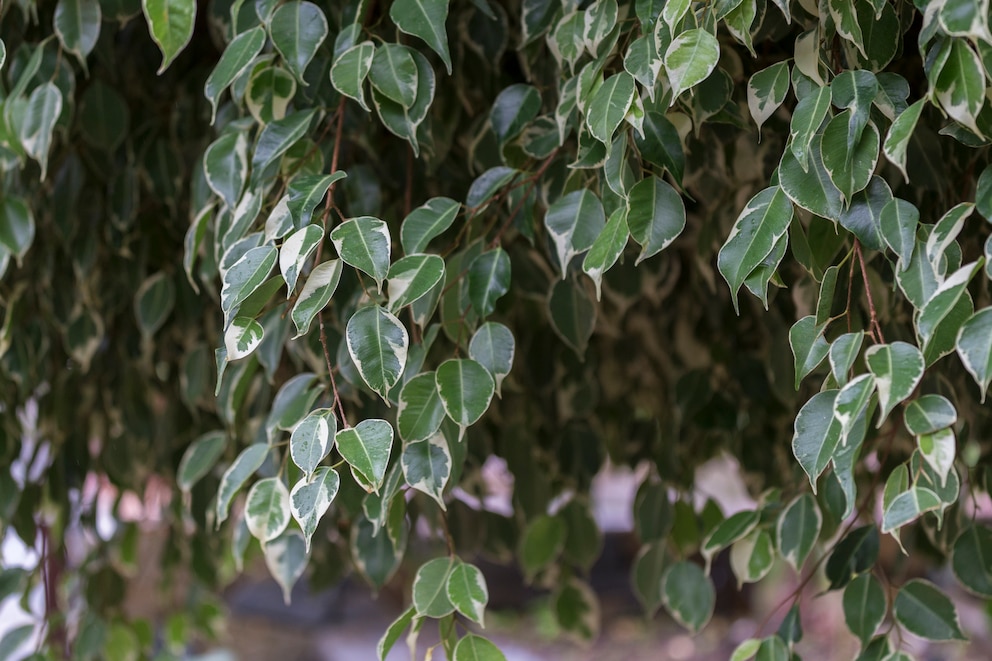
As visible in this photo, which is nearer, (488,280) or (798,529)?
(488,280)

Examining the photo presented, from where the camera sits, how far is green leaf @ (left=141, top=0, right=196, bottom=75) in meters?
0.56

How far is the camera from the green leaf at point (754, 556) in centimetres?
69

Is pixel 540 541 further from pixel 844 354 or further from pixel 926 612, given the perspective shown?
pixel 844 354

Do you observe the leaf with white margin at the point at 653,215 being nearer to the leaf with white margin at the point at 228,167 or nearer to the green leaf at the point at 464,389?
the green leaf at the point at 464,389

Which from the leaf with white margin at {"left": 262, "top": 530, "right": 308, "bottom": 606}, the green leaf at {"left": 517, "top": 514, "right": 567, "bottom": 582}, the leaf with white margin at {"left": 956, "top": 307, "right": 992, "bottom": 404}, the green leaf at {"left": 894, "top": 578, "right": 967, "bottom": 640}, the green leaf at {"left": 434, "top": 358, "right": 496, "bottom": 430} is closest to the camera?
the leaf with white margin at {"left": 956, "top": 307, "right": 992, "bottom": 404}

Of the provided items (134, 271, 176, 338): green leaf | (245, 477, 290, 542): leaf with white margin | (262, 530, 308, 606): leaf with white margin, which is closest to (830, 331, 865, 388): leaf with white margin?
(245, 477, 290, 542): leaf with white margin

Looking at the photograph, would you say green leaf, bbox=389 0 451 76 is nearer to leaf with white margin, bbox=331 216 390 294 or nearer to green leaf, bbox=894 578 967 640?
leaf with white margin, bbox=331 216 390 294

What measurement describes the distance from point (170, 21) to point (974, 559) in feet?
2.27

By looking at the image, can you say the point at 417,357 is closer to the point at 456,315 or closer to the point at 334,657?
the point at 456,315

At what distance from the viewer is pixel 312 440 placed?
19.3 inches

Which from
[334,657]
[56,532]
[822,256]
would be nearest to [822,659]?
[334,657]

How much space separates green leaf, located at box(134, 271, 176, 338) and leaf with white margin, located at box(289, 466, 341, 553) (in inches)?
15.6

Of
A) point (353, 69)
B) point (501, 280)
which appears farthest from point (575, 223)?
point (353, 69)

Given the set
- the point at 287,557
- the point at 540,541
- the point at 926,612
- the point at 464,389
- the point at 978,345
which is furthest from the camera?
the point at 540,541
